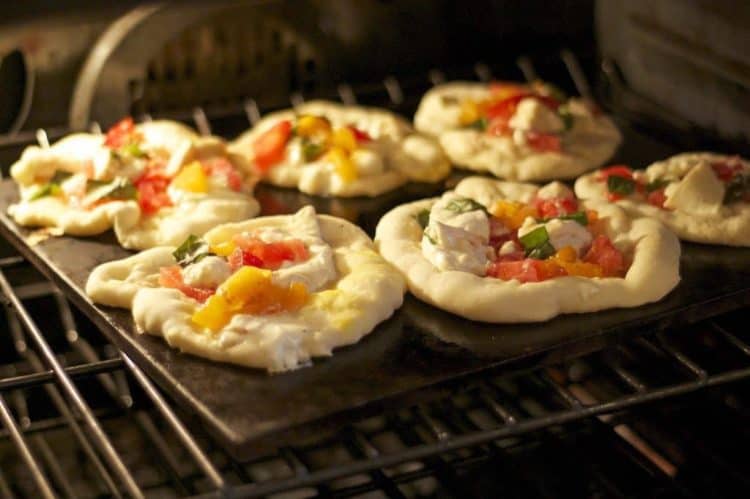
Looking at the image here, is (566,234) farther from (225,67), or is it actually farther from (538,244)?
(225,67)

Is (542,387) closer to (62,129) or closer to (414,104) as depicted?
(414,104)

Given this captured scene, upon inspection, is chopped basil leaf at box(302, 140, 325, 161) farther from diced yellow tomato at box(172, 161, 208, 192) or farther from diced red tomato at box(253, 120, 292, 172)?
diced yellow tomato at box(172, 161, 208, 192)

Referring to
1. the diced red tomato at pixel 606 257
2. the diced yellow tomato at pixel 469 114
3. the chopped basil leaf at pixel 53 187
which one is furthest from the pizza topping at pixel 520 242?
the chopped basil leaf at pixel 53 187

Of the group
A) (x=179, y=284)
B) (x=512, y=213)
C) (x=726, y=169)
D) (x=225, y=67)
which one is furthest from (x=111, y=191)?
(x=726, y=169)

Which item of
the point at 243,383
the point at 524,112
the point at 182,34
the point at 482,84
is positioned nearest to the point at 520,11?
the point at 482,84

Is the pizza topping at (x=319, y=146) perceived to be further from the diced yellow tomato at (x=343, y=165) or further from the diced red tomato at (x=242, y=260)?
the diced red tomato at (x=242, y=260)
